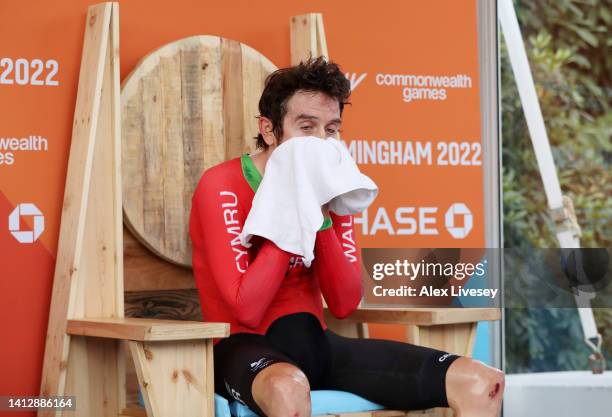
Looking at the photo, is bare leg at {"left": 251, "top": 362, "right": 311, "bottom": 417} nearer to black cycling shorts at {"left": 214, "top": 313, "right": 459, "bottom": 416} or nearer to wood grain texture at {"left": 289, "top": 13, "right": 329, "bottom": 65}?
black cycling shorts at {"left": 214, "top": 313, "right": 459, "bottom": 416}

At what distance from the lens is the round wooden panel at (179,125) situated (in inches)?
94.1

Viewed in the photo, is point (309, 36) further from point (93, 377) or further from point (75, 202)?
point (93, 377)

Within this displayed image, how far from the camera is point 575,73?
3.79m

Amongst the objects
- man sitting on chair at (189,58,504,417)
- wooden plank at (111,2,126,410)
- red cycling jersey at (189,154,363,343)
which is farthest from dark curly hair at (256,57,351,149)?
wooden plank at (111,2,126,410)

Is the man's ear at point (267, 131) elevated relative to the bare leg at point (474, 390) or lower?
elevated

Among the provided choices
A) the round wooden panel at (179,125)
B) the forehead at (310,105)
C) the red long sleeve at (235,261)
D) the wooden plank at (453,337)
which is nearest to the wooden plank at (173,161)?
the round wooden panel at (179,125)

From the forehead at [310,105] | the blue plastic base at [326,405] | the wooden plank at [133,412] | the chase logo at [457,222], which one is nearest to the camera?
the blue plastic base at [326,405]

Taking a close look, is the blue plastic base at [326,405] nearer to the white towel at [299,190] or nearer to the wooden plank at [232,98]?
the white towel at [299,190]

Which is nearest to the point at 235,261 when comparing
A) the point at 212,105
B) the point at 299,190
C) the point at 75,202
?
the point at 299,190

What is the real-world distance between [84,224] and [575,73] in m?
2.21

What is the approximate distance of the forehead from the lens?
2266 millimetres

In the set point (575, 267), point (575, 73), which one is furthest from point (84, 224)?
point (575, 73)

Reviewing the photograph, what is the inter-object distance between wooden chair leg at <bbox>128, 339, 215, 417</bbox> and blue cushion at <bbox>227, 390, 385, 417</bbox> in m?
0.08

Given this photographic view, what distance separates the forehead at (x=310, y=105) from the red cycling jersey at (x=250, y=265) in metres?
0.16
